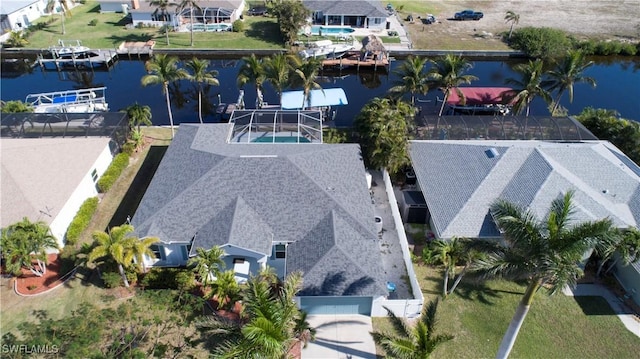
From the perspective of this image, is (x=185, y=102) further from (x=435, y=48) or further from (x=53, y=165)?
(x=435, y=48)

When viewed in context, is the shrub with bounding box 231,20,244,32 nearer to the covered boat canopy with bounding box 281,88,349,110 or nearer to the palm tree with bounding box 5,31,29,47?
the covered boat canopy with bounding box 281,88,349,110

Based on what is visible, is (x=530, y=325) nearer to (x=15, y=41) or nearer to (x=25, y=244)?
(x=25, y=244)

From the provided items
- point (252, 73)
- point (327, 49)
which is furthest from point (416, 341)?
point (327, 49)

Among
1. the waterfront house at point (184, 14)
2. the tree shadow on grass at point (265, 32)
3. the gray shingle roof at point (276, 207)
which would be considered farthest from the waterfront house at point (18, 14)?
the gray shingle roof at point (276, 207)

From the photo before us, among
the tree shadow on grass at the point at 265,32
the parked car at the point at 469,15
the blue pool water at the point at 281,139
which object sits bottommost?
the blue pool water at the point at 281,139

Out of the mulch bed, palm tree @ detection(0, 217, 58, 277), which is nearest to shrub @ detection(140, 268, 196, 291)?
the mulch bed

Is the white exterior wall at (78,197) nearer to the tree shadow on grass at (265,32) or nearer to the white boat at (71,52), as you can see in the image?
the white boat at (71,52)

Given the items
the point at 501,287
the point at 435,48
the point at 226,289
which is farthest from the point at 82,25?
the point at 501,287

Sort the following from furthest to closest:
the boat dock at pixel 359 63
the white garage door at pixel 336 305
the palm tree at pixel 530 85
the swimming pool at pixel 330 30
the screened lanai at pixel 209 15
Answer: the screened lanai at pixel 209 15, the swimming pool at pixel 330 30, the boat dock at pixel 359 63, the palm tree at pixel 530 85, the white garage door at pixel 336 305
